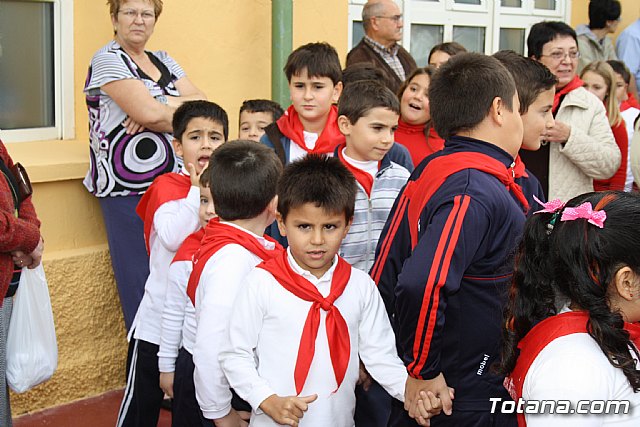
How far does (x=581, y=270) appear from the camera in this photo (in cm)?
213

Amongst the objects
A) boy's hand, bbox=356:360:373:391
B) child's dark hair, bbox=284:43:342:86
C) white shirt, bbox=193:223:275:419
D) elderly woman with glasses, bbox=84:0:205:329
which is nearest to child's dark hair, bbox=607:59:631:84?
child's dark hair, bbox=284:43:342:86

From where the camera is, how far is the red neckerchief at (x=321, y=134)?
4.09 metres

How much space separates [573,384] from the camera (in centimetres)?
198

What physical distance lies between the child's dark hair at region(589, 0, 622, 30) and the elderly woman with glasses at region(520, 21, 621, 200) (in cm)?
284

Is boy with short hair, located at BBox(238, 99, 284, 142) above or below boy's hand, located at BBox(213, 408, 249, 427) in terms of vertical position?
above

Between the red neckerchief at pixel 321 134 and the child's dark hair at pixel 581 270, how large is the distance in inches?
72.9

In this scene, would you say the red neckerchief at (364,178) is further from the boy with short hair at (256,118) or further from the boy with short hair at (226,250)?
the boy with short hair at (256,118)

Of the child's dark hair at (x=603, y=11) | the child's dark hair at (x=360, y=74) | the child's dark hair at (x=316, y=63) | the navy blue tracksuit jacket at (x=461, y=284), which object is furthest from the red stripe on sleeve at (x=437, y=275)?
the child's dark hair at (x=603, y=11)

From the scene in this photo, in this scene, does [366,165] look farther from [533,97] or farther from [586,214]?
[586,214]

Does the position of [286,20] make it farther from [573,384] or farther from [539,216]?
[573,384]

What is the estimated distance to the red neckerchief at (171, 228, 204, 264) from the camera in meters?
3.39

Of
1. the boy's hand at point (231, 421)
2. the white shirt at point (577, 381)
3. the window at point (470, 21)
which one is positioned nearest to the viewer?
the white shirt at point (577, 381)

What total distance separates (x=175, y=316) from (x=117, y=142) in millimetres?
1430

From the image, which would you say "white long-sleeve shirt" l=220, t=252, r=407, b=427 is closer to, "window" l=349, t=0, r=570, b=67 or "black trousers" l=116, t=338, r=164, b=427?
"black trousers" l=116, t=338, r=164, b=427
